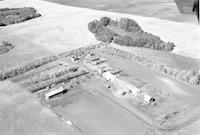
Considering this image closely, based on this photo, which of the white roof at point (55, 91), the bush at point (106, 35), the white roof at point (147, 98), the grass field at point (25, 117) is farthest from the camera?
the bush at point (106, 35)

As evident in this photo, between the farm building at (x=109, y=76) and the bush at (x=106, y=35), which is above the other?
the bush at (x=106, y=35)

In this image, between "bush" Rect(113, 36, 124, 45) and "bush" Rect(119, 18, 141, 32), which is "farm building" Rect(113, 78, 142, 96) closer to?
"bush" Rect(113, 36, 124, 45)

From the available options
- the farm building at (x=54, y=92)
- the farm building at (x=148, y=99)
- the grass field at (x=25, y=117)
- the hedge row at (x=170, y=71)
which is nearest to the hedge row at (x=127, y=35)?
the hedge row at (x=170, y=71)

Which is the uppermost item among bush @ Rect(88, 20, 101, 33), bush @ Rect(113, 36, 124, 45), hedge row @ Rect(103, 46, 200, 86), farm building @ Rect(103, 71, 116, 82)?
bush @ Rect(88, 20, 101, 33)

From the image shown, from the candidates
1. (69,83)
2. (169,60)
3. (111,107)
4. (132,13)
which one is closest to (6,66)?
(69,83)

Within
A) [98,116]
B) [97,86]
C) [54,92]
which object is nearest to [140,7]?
[97,86]

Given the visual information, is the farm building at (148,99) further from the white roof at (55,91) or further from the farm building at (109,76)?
the white roof at (55,91)

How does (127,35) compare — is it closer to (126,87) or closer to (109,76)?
(109,76)

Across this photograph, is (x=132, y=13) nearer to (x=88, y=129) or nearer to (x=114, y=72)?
(x=114, y=72)

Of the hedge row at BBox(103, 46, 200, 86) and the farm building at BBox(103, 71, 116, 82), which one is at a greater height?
the hedge row at BBox(103, 46, 200, 86)

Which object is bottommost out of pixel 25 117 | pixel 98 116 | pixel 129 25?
pixel 25 117

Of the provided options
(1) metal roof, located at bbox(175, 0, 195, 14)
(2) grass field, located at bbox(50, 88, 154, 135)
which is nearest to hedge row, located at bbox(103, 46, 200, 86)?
(2) grass field, located at bbox(50, 88, 154, 135)
